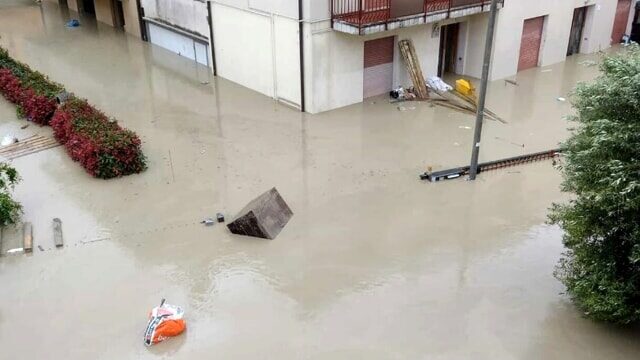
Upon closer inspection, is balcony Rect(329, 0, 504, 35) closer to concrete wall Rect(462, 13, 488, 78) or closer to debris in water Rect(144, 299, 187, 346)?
concrete wall Rect(462, 13, 488, 78)

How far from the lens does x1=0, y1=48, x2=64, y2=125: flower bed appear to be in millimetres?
15828

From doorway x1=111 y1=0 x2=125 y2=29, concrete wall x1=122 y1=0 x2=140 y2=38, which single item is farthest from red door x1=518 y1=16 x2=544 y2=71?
doorway x1=111 y1=0 x2=125 y2=29

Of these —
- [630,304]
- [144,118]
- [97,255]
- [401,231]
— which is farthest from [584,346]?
[144,118]

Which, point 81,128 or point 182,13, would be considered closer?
point 81,128

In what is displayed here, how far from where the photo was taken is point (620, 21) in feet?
76.9

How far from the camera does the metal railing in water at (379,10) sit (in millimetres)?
15312

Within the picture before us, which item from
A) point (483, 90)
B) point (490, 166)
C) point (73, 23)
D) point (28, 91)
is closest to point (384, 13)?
point (483, 90)

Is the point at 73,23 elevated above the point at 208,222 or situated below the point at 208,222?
above

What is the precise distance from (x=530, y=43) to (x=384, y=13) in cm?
725

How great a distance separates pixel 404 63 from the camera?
17.8m

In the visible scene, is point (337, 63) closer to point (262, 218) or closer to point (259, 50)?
point (259, 50)

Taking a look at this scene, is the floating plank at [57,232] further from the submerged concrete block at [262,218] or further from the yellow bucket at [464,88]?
the yellow bucket at [464,88]

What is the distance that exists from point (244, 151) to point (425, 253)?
5.72 metres

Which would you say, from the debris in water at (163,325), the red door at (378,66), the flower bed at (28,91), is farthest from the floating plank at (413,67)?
the debris in water at (163,325)
